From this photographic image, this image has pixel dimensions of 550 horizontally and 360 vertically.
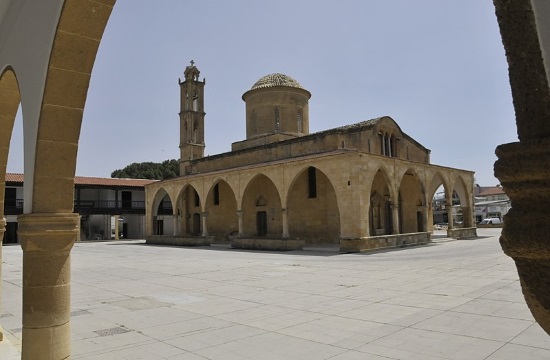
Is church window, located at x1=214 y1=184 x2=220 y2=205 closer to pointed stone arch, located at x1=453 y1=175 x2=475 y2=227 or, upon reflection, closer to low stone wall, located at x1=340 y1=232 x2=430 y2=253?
low stone wall, located at x1=340 y1=232 x2=430 y2=253

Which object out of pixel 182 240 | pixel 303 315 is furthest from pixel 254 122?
pixel 303 315

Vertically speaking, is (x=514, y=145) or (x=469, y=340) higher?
(x=514, y=145)

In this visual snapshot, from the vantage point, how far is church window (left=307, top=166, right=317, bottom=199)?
72.9 feet

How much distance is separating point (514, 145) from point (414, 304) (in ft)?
20.9

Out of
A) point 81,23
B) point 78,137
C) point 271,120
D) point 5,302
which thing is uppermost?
point 271,120

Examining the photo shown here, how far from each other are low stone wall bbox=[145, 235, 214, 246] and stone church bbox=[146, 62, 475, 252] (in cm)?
6

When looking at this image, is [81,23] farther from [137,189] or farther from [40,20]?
[137,189]

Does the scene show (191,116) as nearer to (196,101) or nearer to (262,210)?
(196,101)

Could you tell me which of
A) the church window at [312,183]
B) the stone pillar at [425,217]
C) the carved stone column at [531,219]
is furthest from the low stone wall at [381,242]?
the carved stone column at [531,219]

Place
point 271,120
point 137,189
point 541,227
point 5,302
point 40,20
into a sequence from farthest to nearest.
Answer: point 137,189 → point 271,120 → point 5,302 → point 40,20 → point 541,227

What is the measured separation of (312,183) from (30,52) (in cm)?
1906

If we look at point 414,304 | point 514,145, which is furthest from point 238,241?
point 514,145

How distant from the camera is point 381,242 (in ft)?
59.4

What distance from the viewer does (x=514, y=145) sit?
1.06m
